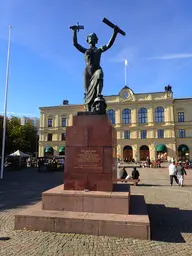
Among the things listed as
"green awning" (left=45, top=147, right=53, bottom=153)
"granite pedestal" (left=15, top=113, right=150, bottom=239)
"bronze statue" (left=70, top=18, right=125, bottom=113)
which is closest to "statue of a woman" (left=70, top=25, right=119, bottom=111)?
"bronze statue" (left=70, top=18, right=125, bottom=113)

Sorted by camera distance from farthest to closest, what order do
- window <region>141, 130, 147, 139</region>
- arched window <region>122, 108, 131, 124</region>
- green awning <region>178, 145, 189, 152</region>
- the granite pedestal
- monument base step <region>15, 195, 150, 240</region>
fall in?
arched window <region>122, 108, 131, 124</region>, window <region>141, 130, 147, 139</region>, green awning <region>178, 145, 189, 152</region>, the granite pedestal, monument base step <region>15, 195, 150, 240</region>

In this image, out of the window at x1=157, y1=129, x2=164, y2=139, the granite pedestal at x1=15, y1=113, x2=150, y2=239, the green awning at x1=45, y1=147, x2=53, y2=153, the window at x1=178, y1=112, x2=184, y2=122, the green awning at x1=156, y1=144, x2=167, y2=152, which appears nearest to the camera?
the granite pedestal at x1=15, y1=113, x2=150, y2=239

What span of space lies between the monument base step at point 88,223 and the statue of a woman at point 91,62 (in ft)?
11.8

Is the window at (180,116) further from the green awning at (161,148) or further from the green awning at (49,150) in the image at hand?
the green awning at (49,150)

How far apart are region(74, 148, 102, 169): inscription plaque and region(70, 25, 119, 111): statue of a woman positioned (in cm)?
177

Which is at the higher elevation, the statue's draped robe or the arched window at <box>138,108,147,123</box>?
the arched window at <box>138,108,147,123</box>

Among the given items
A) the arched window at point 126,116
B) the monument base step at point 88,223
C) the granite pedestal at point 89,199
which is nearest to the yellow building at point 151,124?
the arched window at point 126,116

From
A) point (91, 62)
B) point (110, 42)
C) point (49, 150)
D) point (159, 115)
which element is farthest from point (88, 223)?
point (49, 150)

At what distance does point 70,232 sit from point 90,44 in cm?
607

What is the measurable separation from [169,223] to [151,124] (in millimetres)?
46049

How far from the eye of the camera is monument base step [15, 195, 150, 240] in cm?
506

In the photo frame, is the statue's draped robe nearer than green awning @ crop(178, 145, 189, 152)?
Yes

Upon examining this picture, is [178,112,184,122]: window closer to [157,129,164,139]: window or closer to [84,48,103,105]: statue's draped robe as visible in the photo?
[157,129,164,139]: window

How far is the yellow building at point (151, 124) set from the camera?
162 feet
